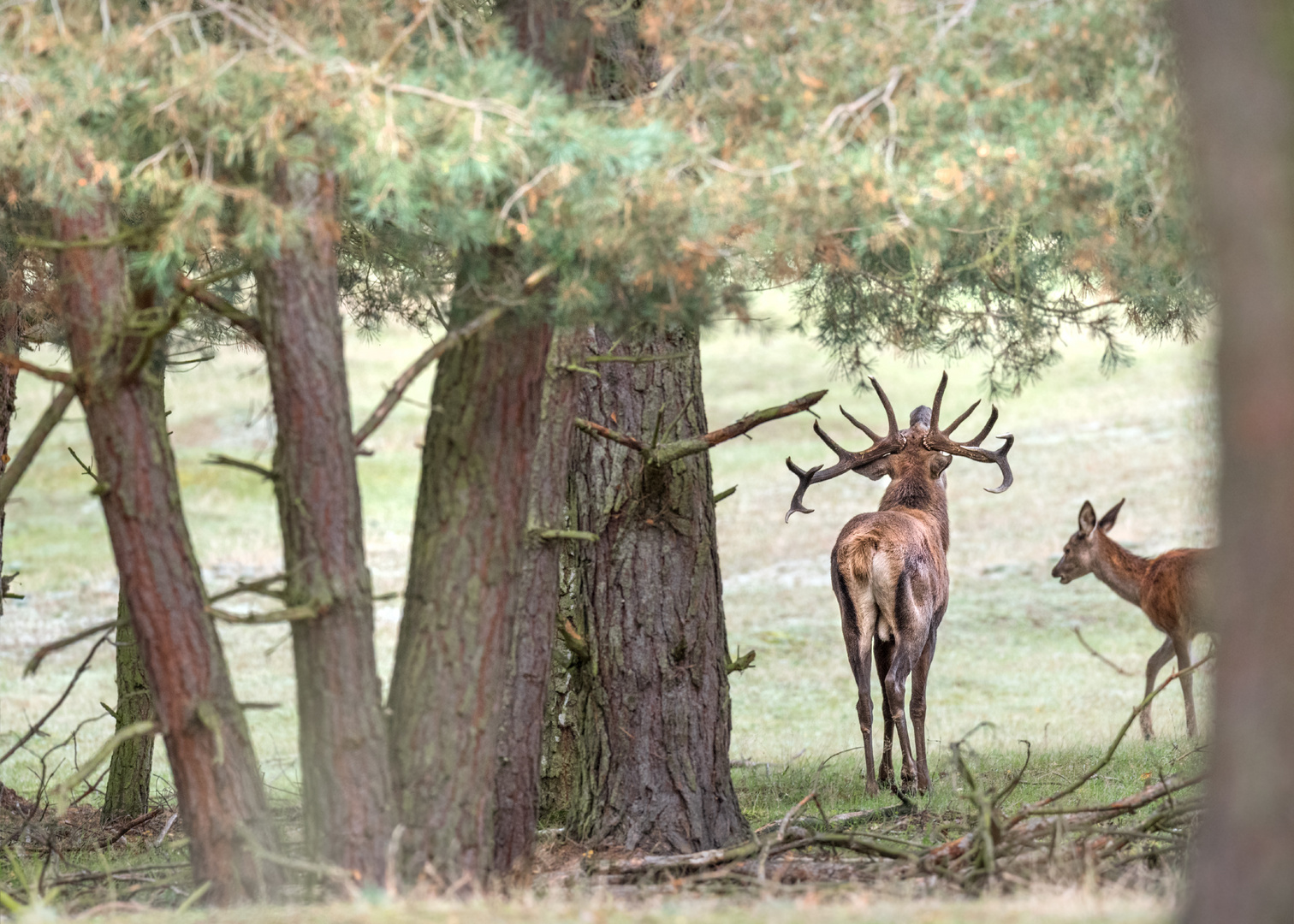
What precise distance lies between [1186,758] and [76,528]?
950 inches

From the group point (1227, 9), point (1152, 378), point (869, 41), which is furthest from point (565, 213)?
point (1152, 378)

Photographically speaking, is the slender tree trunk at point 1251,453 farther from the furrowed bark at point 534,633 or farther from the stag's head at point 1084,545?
the stag's head at point 1084,545

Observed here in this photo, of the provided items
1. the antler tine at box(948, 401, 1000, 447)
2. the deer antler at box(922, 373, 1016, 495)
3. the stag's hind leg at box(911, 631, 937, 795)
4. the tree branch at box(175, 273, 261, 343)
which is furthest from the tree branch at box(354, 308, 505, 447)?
the antler tine at box(948, 401, 1000, 447)

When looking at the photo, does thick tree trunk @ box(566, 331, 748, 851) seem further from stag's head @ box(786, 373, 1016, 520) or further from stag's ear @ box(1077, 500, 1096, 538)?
stag's ear @ box(1077, 500, 1096, 538)

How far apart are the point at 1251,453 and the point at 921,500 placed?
6.95 metres

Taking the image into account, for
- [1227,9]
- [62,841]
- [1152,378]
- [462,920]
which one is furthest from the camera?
[1152,378]

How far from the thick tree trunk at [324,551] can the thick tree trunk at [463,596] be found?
20 cm

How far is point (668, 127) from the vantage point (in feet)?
14.9

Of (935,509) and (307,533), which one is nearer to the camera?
(307,533)

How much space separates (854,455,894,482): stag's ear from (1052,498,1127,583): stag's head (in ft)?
8.27

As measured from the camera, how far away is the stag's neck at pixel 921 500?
32.2ft

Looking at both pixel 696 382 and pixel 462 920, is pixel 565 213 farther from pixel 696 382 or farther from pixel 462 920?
pixel 696 382

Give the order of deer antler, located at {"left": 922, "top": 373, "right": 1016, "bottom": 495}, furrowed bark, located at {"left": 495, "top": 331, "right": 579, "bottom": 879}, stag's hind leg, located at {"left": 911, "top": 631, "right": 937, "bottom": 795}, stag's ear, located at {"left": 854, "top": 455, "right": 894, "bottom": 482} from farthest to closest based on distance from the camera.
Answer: stag's ear, located at {"left": 854, "top": 455, "right": 894, "bottom": 482} < deer antler, located at {"left": 922, "top": 373, "right": 1016, "bottom": 495} < stag's hind leg, located at {"left": 911, "top": 631, "right": 937, "bottom": 795} < furrowed bark, located at {"left": 495, "top": 331, "right": 579, "bottom": 879}

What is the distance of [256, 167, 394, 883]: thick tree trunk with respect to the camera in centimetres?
459
